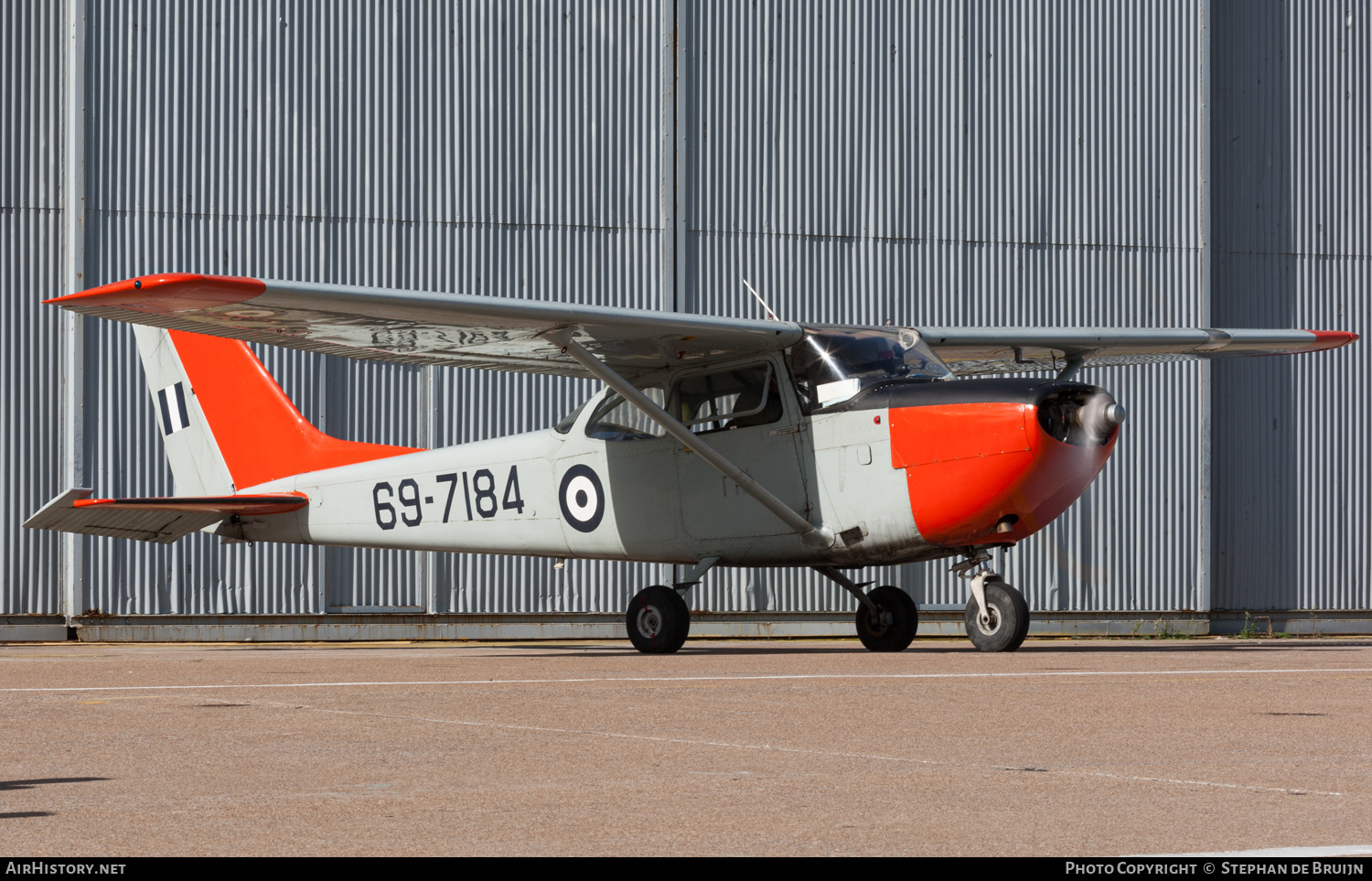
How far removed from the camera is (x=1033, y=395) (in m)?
9.62

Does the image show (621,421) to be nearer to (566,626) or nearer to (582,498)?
(582,498)

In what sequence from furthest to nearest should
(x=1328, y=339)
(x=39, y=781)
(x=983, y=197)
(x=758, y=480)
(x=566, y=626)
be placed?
1. (x=983, y=197)
2. (x=566, y=626)
3. (x=1328, y=339)
4. (x=758, y=480)
5. (x=39, y=781)

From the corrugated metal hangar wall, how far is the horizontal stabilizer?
8.55 feet

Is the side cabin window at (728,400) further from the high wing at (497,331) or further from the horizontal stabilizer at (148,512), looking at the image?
the horizontal stabilizer at (148,512)

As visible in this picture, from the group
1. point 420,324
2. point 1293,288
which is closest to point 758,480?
point 420,324

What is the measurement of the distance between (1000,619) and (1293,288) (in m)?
9.54

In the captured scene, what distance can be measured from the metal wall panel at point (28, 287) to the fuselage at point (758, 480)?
332cm

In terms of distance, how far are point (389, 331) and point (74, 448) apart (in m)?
6.13

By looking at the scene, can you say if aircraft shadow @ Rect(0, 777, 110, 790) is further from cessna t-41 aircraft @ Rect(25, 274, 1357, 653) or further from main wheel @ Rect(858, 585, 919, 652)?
main wheel @ Rect(858, 585, 919, 652)

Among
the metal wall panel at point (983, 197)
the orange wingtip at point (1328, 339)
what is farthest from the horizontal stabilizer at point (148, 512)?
the orange wingtip at point (1328, 339)

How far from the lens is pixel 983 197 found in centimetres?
1703

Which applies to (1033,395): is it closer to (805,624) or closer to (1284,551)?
(805,624)

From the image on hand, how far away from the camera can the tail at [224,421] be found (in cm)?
1357
